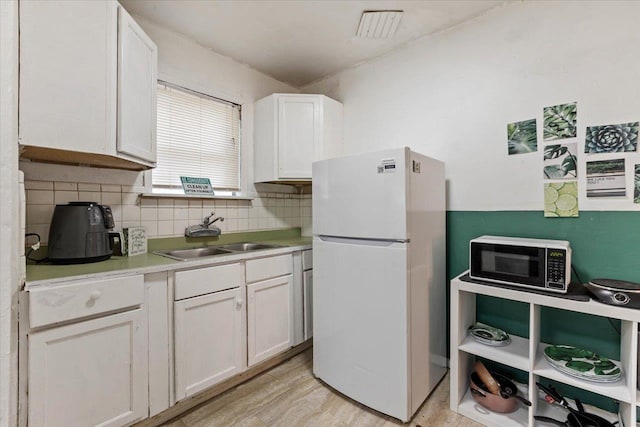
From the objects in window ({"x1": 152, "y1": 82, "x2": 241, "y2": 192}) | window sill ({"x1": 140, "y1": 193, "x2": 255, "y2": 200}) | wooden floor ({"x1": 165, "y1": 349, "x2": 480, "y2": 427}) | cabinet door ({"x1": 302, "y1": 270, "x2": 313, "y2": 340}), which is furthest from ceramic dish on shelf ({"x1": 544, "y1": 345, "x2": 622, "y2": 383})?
window ({"x1": 152, "y1": 82, "x2": 241, "y2": 192})

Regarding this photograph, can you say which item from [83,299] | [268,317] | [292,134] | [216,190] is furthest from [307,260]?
[83,299]

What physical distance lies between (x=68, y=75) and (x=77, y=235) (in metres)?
0.78

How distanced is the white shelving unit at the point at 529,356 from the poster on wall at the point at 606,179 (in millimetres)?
649

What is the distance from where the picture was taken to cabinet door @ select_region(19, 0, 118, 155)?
50.6 inches

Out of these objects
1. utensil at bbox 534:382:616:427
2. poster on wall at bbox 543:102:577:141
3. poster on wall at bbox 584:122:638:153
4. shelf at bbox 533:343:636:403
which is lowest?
utensil at bbox 534:382:616:427

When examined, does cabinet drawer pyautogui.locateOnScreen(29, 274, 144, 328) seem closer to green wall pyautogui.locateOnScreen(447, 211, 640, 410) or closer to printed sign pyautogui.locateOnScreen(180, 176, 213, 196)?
printed sign pyautogui.locateOnScreen(180, 176, 213, 196)

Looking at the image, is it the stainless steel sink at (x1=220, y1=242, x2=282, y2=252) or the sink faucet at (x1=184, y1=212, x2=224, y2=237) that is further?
the stainless steel sink at (x1=220, y1=242, x2=282, y2=252)

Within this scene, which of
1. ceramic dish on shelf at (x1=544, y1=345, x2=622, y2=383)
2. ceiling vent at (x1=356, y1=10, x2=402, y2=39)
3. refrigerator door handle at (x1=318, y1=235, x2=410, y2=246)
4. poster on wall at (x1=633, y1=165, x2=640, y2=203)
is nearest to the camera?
ceramic dish on shelf at (x1=544, y1=345, x2=622, y2=383)

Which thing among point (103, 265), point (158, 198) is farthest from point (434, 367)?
point (158, 198)

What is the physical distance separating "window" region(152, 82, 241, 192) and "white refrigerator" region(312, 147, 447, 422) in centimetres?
101

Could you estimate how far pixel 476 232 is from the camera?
6.64ft

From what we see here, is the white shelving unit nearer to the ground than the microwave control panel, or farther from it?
nearer to the ground

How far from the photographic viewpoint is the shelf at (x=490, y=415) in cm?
157

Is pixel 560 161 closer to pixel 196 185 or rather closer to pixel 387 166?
pixel 387 166
